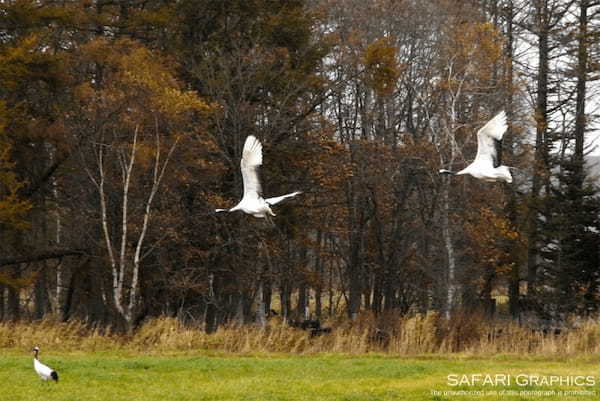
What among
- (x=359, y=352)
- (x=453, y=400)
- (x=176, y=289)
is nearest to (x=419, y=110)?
(x=176, y=289)

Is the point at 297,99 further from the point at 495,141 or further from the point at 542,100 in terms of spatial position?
the point at 495,141

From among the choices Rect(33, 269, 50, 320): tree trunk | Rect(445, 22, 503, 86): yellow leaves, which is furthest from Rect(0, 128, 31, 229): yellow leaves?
Rect(445, 22, 503, 86): yellow leaves

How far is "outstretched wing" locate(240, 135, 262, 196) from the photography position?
18172 millimetres

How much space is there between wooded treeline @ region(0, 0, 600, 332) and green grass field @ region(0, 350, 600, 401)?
7143 mm

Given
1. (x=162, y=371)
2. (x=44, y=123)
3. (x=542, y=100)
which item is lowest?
(x=162, y=371)

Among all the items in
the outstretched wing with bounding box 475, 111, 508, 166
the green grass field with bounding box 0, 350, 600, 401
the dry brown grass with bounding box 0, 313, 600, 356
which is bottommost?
the green grass field with bounding box 0, 350, 600, 401

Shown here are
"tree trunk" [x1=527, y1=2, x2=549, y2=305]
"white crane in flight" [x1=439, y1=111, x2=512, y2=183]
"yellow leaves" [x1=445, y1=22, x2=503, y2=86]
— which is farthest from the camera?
"tree trunk" [x1=527, y1=2, x2=549, y2=305]

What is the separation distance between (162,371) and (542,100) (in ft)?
81.2

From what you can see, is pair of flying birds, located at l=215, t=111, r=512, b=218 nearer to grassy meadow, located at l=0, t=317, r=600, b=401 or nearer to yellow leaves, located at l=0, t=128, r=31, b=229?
grassy meadow, located at l=0, t=317, r=600, b=401

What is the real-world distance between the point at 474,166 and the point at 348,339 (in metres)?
5.57

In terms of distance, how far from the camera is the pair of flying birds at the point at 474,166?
59.8ft

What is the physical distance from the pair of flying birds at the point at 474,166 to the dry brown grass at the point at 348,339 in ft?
13.7

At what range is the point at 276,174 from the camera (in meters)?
30.1

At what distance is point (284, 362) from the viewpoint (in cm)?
1869
